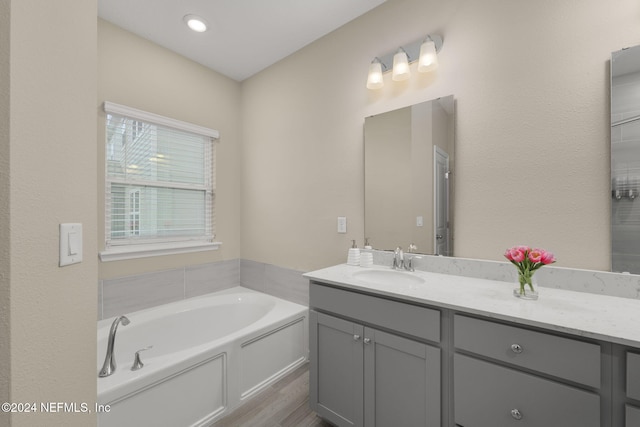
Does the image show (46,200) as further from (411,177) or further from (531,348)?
(411,177)

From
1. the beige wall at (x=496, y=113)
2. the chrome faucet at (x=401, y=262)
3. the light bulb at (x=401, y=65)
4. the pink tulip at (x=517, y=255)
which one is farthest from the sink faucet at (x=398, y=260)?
the light bulb at (x=401, y=65)

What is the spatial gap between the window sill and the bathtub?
1.48ft

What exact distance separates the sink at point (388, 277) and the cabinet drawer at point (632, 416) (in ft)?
2.62

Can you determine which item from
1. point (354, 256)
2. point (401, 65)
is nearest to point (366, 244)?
point (354, 256)

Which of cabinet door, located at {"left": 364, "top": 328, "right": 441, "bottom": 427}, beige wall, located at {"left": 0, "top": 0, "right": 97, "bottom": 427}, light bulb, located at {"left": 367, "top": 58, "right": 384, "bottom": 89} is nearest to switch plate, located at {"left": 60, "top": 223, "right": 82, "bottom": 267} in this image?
beige wall, located at {"left": 0, "top": 0, "right": 97, "bottom": 427}

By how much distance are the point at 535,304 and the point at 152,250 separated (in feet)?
8.35

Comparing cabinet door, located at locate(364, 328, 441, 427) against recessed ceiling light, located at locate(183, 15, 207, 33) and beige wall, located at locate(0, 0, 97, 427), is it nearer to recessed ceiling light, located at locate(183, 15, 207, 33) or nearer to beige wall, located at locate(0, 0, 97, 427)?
beige wall, located at locate(0, 0, 97, 427)

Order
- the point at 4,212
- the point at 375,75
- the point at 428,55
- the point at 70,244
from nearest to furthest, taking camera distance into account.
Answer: the point at 4,212 → the point at 70,244 → the point at 428,55 → the point at 375,75

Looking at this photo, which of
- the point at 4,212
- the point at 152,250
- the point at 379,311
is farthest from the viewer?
the point at 152,250

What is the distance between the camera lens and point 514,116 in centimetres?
141

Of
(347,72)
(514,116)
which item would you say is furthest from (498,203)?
(347,72)

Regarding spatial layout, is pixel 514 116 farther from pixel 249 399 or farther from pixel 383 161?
pixel 249 399

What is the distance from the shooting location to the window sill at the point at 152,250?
2059 mm

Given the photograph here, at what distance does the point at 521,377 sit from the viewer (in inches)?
36.7
